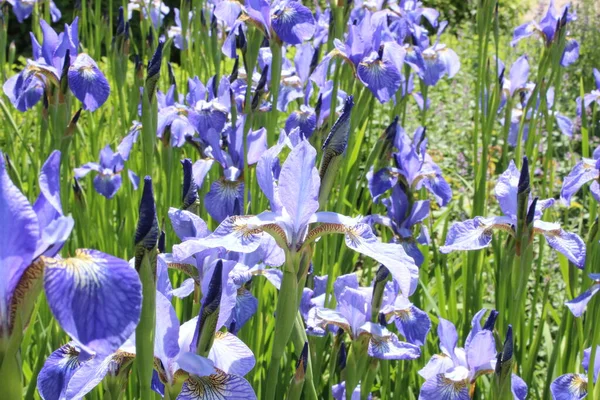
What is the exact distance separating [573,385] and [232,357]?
0.94m

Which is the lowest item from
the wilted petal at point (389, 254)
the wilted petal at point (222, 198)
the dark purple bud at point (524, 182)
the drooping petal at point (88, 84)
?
the wilted petal at point (222, 198)

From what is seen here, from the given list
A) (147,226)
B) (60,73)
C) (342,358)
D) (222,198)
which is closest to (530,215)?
(342,358)

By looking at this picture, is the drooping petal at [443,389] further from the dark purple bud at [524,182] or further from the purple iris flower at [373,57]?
the purple iris flower at [373,57]

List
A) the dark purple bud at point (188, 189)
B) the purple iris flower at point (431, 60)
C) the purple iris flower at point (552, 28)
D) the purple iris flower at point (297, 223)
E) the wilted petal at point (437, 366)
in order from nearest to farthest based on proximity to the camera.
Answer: the purple iris flower at point (297, 223)
the dark purple bud at point (188, 189)
the wilted petal at point (437, 366)
the purple iris flower at point (552, 28)
the purple iris flower at point (431, 60)

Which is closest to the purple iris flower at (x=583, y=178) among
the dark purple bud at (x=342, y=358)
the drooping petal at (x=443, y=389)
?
the drooping petal at (x=443, y=389)

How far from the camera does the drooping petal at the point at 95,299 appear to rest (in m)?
0.67

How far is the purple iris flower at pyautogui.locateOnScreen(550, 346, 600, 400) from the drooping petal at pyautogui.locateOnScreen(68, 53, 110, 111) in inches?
54.4

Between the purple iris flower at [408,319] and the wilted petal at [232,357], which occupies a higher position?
the wilted petal at [232,357]

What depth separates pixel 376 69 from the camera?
2.00 meters

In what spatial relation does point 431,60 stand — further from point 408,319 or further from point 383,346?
point 383,346

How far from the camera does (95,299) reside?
678 millimetres

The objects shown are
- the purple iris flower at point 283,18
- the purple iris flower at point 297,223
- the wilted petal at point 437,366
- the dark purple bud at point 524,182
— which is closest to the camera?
the purple iris flower at point 297,223

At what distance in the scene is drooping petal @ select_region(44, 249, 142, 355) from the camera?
667mm

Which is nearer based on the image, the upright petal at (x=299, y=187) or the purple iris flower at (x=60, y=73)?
the upright petal at (x=299, y=187)
